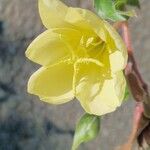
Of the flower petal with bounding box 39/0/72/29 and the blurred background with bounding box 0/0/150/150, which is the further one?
the blurred background with bounding box 0/0/150/150

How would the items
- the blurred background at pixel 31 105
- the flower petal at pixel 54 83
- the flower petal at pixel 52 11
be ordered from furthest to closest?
the blurred background at pixel 31 105, the flower petal at pixel 54 83, the flower petal at pixel 52 11

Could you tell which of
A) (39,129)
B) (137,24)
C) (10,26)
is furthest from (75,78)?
(10,26)

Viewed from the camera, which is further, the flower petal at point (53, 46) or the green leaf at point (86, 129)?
the green leaf at point (86, 129)

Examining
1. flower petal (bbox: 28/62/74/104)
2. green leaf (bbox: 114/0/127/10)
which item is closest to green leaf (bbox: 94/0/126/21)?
green leaf (bbox: 114/0/127/10)

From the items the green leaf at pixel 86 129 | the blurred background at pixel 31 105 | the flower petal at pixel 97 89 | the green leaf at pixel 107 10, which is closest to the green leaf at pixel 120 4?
the green leaf at pixel 107 10

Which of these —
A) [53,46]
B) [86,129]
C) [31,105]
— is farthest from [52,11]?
[31,105]

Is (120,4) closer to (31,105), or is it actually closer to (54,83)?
(54,83)

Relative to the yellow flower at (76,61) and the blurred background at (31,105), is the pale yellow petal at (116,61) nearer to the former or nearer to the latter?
the yellow flower at (76,61)

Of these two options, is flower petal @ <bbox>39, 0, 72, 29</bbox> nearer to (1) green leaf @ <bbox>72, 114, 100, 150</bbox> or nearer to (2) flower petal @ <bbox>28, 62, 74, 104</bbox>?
(2) flower petal @ <bbox>28, 62, 74, 104</bbox>
